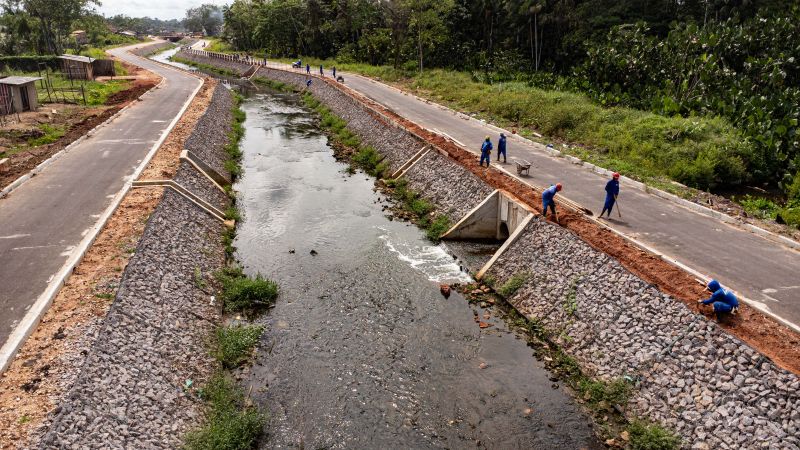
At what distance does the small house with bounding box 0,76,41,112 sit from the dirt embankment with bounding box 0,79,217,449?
28.0 metres

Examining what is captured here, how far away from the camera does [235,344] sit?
16.0 metres

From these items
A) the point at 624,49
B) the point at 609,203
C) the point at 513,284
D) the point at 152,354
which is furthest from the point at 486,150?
the point at 624,49

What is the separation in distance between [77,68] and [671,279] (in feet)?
232

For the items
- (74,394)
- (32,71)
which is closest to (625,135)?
(74,394)

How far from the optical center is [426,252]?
23453 millimetres

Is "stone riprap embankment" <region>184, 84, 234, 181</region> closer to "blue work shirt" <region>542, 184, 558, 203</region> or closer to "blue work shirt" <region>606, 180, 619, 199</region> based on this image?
"blue work shirt" <region>542, 184, 558, 203</region>

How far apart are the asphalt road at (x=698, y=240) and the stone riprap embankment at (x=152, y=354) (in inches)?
618

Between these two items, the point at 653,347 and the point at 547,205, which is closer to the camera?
the point at 653,347

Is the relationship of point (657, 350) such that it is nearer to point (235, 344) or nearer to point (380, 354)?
point (380, 354)

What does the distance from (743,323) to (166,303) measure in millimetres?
16628

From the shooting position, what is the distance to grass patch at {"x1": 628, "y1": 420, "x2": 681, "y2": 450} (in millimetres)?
12055

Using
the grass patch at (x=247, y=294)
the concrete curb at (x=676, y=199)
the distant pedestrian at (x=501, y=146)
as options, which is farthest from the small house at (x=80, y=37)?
the grass patch at (x=247, y=294)

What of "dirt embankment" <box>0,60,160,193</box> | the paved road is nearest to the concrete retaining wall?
the paved road

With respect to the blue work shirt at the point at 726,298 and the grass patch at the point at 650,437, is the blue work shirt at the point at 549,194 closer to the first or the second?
the blue work shirt at the point at 726,298
